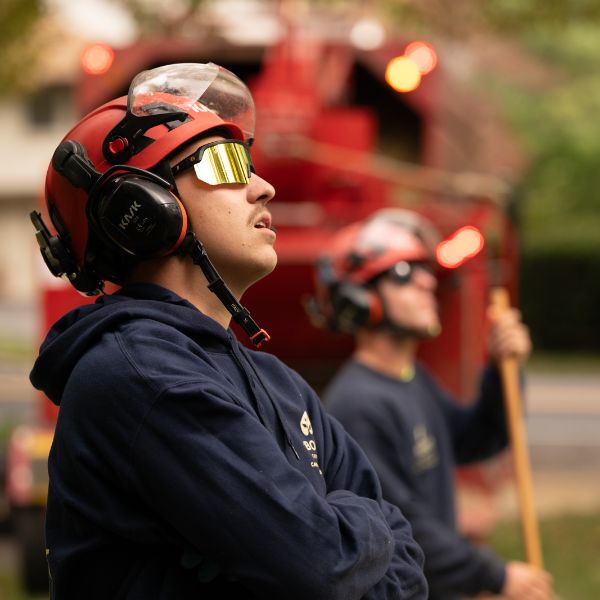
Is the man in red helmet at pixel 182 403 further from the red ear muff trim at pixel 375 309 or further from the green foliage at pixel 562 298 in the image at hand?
the green foliage at pixel 562 298

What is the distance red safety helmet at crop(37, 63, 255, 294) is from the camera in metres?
2.21

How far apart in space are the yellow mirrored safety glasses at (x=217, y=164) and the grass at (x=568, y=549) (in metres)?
5.14

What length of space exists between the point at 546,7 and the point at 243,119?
31.5 ft

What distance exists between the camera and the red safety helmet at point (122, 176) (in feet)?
7.23

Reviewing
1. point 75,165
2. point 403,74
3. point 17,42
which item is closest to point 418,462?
point 75,165

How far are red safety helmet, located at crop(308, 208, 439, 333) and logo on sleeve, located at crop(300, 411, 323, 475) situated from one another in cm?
201

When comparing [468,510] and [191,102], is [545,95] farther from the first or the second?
[191,102]

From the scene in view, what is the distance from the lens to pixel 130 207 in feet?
7.18

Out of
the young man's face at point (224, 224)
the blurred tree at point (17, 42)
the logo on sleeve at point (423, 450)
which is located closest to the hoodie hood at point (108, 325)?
the young man's face at point (224, 224)

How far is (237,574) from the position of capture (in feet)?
6.51

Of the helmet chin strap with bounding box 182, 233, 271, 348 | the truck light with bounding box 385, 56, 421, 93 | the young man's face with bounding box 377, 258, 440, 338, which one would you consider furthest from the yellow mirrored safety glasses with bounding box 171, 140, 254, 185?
the truck light with bounding box 385, 56, 421, 93

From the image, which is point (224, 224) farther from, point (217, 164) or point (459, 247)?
point (459, 247)

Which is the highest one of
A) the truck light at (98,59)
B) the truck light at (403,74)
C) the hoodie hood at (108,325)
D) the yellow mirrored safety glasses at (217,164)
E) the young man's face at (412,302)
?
the yellow mirrored safety glasses at (217,164)

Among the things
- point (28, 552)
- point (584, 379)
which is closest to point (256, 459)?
point (28, 552)
